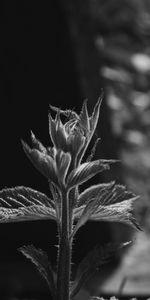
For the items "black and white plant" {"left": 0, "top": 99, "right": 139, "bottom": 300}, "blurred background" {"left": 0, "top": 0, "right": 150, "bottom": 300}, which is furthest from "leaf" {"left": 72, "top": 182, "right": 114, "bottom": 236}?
"blurred background" {"left": 0, "top": 0, "right": 150, "bottom": 300}

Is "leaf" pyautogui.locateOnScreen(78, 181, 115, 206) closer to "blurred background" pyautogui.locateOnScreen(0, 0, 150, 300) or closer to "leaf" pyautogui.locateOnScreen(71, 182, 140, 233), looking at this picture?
"leaf" pyautogui.locateOnScreen(71, 182, 140, 233)

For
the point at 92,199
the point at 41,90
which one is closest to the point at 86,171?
the point at 92,199

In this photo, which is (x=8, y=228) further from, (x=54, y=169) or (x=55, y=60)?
(x=54, y=169)

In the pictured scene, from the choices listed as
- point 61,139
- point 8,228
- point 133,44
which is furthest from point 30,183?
point 61,139

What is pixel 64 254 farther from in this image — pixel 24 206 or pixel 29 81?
pixel 29 81

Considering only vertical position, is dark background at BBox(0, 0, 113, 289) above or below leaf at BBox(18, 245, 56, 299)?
above

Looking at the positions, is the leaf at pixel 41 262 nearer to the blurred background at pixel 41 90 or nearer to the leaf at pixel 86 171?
the leaf at pixel 86 171

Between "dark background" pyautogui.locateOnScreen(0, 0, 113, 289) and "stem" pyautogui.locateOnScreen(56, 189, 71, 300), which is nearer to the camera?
"stem" pyautogui.locateOnScreen(56, 189, 71, 300)
